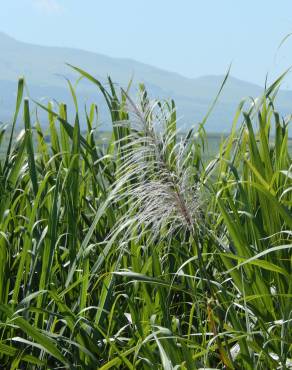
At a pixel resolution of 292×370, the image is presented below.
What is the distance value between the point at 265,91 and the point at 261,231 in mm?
529

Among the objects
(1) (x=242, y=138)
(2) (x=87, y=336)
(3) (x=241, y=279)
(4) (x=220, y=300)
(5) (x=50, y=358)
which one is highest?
(1) (x=242, y=138)

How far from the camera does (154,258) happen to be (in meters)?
1.89

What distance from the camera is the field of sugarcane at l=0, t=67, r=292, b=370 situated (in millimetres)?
1584

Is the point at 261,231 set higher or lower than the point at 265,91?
lower

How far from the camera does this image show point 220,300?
2.00 metres

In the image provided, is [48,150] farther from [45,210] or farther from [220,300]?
[220,300]

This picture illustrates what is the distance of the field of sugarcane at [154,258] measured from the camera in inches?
62.4

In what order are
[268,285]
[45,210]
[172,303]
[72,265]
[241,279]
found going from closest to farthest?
[241,279], [268,285], [72,265], [172,303], [45,210]

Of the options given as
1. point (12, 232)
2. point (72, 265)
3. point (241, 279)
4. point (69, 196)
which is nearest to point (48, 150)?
point (12, 232)

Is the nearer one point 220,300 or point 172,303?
point 220,300

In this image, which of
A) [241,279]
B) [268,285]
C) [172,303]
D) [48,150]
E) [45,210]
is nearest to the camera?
[241,279]

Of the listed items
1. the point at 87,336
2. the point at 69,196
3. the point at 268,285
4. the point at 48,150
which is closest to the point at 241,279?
the point at 268,285

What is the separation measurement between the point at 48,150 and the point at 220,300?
3.65ft

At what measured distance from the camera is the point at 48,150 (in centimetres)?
289
